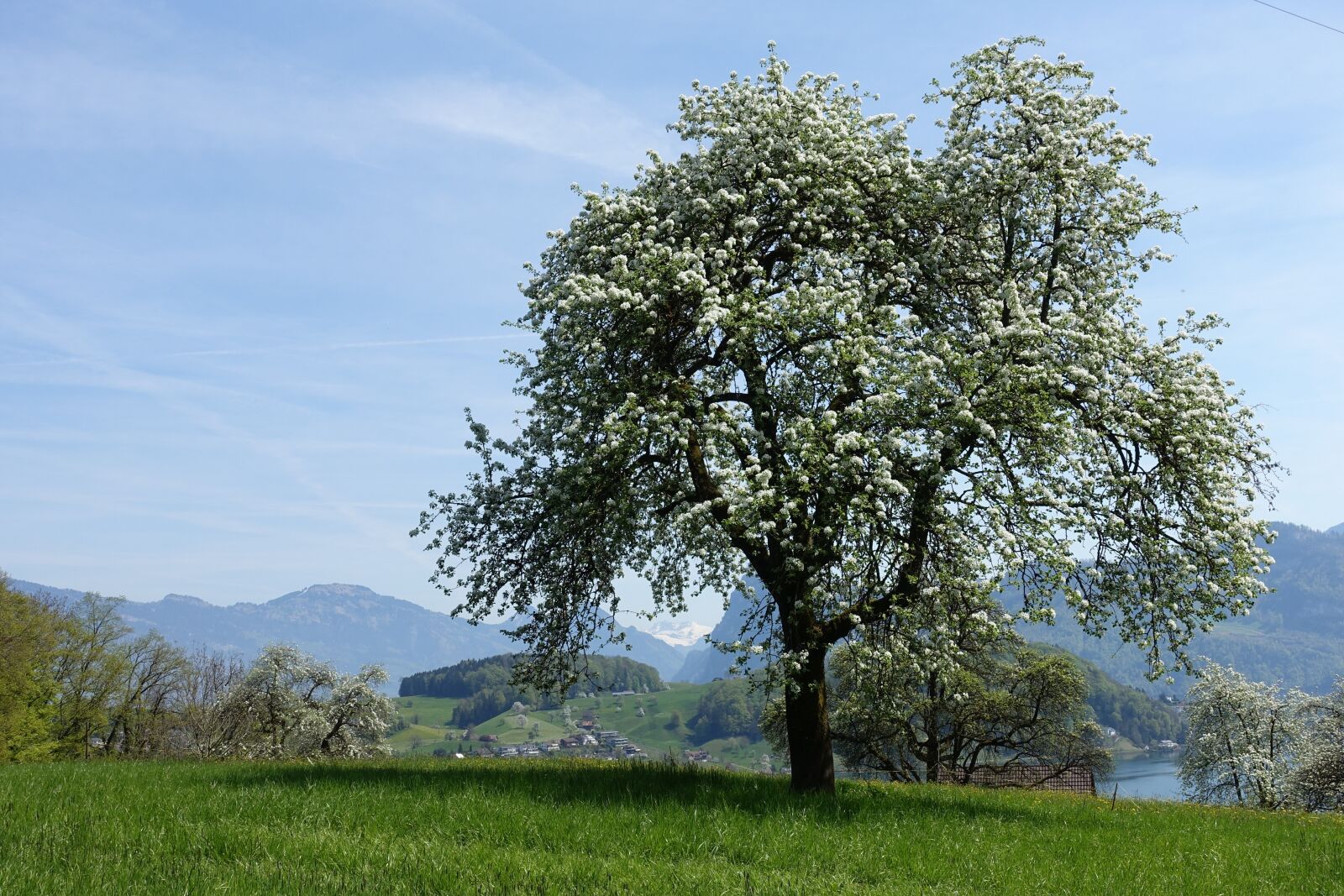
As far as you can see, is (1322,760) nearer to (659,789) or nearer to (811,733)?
(811,733)

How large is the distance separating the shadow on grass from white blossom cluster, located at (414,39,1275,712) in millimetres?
2576

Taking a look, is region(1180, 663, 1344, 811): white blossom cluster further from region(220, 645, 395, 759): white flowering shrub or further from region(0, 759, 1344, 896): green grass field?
region(220, 645, 395, 759): white flowering shrub

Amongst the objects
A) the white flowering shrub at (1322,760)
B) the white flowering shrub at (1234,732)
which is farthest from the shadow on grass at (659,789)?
the white flowering shrub at (1234,732)

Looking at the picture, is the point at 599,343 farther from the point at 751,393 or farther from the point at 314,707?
the point at 314,707

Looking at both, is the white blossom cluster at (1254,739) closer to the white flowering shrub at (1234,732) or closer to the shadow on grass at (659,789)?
the white flowering shrub at (1234,732)

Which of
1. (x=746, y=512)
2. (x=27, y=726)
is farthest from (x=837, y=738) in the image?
(x=27, y=726)

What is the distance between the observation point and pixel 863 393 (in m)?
18.3

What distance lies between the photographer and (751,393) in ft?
65.3

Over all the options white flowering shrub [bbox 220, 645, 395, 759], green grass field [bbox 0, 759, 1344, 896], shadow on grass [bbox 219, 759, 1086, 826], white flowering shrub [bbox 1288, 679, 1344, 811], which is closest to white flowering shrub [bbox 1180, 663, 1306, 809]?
white flowering shrub [bbox 1288, 679, 1344, 811]

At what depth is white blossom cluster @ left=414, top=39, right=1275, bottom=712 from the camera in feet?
55.0

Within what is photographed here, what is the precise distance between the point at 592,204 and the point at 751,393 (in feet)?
18.9

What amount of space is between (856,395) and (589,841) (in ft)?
34.1

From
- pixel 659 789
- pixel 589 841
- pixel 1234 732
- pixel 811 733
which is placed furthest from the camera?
pixel 1234 732

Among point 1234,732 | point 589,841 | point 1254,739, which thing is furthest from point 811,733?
point 1234,732
